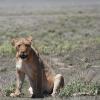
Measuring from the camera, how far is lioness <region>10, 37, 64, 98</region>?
12.8 meters

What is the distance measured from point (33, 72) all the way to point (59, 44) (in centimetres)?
918

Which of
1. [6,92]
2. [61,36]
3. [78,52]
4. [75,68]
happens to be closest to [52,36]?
[61,36]

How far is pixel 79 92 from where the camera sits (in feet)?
43.9

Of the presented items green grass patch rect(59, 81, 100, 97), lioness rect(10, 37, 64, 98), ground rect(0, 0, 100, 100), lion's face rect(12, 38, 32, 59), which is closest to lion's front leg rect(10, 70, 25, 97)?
lioness rect(10, 37, 64, 98)

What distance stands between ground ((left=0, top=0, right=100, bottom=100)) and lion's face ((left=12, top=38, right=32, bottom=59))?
123 centimetres

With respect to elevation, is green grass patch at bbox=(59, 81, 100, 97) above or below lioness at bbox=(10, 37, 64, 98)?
below

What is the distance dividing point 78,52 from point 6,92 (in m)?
6.98

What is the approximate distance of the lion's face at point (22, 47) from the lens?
12625 millimetres

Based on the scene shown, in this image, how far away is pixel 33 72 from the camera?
1298 cm

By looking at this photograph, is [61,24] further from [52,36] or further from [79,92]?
[79,92]

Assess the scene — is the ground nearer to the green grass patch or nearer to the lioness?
the lioness

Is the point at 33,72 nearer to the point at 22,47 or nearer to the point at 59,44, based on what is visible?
the point at 22,47

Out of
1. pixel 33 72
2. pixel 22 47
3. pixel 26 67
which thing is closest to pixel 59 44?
pixel 33 72

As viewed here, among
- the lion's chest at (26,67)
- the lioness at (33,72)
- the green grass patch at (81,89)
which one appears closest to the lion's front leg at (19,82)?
the lioness at (33,72)
